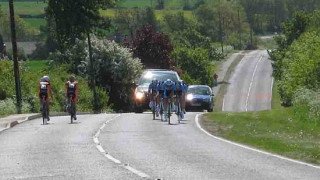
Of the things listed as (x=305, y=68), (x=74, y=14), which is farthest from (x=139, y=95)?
(x=305, y=68)

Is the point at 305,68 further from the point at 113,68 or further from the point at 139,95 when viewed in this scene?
the point at 139,95

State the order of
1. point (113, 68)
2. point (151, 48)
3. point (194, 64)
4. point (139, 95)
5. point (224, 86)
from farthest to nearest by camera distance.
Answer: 1. point (224, 86)
2. point (194, 64)
3. point (151, 48)
4. point (113, 68)
5. point (139, 95)

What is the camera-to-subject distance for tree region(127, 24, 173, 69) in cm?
7612

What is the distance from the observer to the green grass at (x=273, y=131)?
64.9ft

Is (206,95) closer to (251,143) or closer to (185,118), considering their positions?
(185,118)

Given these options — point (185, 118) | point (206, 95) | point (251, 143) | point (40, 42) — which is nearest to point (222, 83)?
point (40, 42)

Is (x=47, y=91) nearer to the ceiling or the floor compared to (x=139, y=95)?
nearer to the ceiling

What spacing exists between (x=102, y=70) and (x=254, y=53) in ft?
347

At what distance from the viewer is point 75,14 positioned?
231ft

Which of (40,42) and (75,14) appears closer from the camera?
(75,14)

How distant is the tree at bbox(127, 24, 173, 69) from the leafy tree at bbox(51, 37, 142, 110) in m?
7.88

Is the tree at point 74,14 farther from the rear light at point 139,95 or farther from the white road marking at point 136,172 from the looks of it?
the white road marking at point 136,172

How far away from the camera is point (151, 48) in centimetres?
7681

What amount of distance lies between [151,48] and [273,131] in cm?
5206
